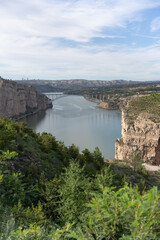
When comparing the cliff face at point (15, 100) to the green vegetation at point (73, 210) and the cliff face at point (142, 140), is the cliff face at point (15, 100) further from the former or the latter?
the green vegetation at point (73, 210)

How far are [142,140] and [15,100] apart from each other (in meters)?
45.6

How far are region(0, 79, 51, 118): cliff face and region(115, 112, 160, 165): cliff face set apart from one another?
38.9m

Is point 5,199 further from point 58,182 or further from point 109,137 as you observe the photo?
point 109,137

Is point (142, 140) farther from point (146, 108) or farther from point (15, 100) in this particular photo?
point (15, 100)

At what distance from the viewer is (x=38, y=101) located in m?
82.9

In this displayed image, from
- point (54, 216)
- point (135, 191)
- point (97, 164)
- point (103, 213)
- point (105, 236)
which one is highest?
point (135, 191)

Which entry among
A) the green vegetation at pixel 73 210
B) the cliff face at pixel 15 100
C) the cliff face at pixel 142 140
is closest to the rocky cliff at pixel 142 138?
the cliff face at pixel 142 140

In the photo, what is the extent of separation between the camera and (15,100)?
60.2 meters

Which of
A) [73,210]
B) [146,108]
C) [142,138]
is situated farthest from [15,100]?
[73,210]

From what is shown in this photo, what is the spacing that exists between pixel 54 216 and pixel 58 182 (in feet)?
3.52

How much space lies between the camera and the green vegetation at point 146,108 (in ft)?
98.4

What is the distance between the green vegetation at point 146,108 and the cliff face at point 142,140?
1.57 metres

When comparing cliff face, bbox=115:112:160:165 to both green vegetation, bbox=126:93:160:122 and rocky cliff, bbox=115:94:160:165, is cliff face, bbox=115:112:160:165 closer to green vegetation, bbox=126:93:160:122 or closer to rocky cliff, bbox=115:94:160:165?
rocky cliff, bbox=115:94:160:165

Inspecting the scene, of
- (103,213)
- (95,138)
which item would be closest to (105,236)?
(103,213)
